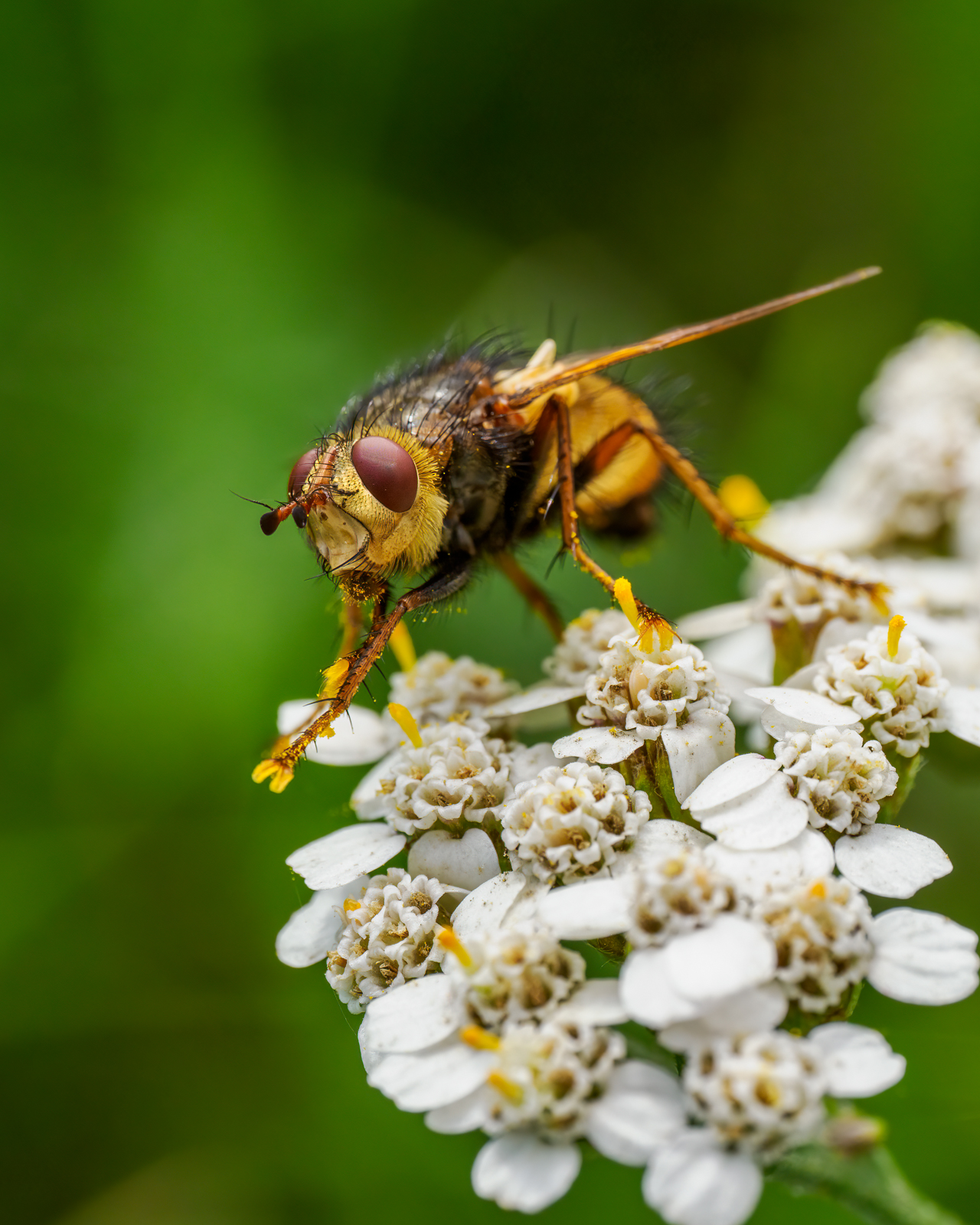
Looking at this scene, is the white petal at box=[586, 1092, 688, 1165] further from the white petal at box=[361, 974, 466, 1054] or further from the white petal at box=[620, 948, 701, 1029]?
the white petal at box=[361, 974, 466, 1054]

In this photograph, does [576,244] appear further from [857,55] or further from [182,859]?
[182,859]

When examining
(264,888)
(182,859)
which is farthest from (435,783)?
(182,859)

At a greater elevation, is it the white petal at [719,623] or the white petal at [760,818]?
the white petal at [760,818]

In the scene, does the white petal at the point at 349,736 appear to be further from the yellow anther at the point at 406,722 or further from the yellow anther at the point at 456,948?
the yellow anther at the point at 456,948

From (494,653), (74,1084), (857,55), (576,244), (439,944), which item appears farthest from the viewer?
(576,244)

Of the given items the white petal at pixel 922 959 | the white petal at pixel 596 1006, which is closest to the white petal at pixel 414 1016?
the white petal at pixel 596 1006

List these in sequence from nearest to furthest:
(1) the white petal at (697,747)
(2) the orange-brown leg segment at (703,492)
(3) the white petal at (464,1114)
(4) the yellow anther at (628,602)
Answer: (3) the white petal at (464,1114) < (1) the white petal at (697,747) < (4) the yellow anther at (628,602) < (2) the orange-brown leg segment at (703,492)

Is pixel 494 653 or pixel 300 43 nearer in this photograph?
pixel 494 653
